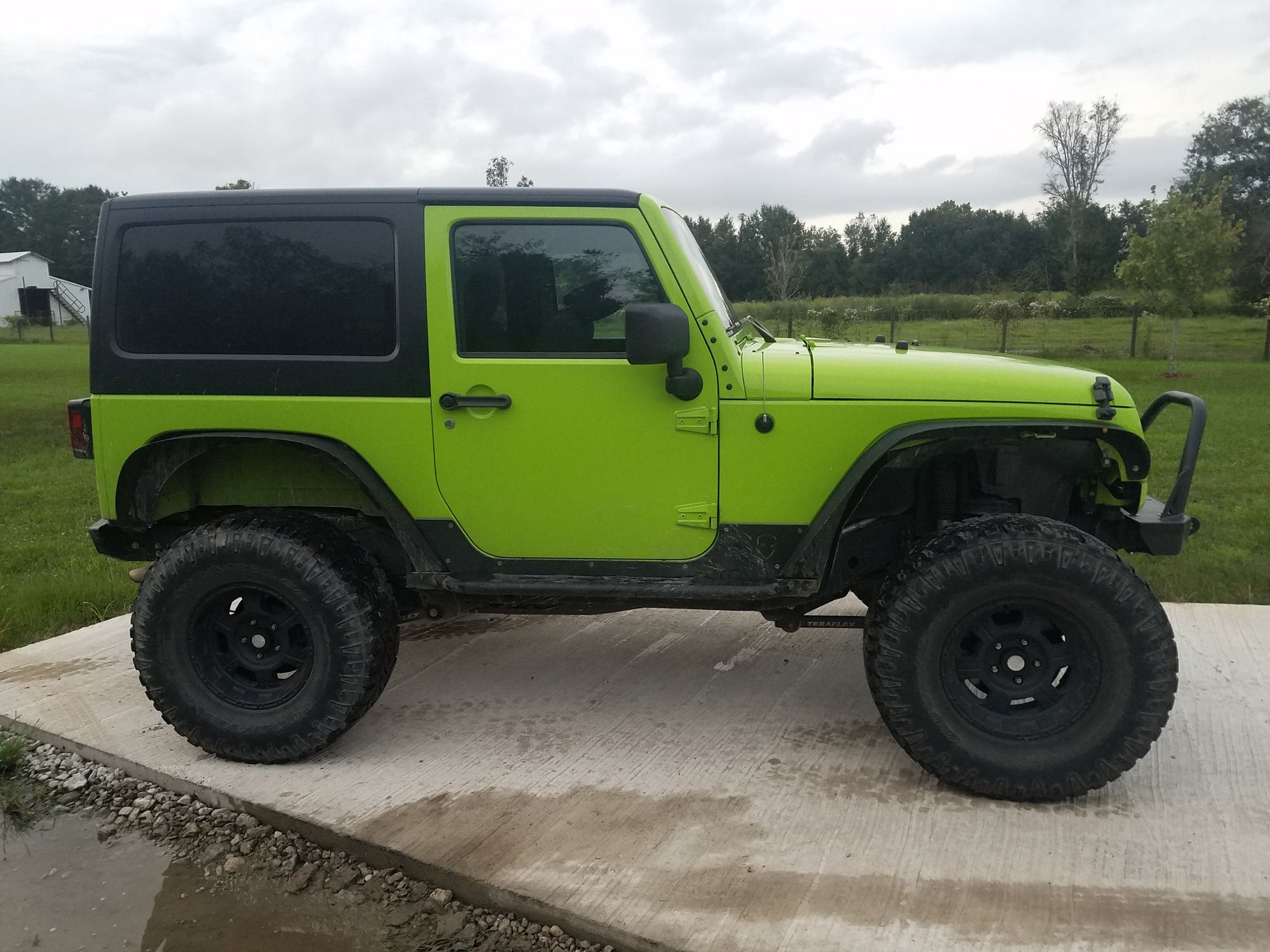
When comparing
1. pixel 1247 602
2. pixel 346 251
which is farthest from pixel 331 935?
pixel 1247 602

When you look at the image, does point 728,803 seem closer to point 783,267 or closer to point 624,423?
point 624,423

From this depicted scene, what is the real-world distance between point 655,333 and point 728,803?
154 centimetres

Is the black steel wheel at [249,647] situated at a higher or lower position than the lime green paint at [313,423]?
lower

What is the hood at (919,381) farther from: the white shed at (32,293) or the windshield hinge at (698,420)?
the white shed at (32,293)

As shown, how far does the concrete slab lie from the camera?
8.59ft

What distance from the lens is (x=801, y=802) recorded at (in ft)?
10.5

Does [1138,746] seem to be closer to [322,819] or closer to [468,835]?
[468,835]

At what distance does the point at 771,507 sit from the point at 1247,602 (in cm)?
347

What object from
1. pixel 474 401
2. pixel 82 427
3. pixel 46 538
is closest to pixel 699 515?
pixel 474 401

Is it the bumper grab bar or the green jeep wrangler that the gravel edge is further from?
the bumper grab bar

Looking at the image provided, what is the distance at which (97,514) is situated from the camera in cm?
745

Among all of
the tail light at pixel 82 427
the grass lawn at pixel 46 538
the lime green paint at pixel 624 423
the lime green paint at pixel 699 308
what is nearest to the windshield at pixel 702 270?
the lime green paint at pixel 699 308

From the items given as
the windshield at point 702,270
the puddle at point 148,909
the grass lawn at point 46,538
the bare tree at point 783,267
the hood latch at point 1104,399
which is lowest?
the puddle at point 148,909

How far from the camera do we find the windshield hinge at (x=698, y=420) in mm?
3283
